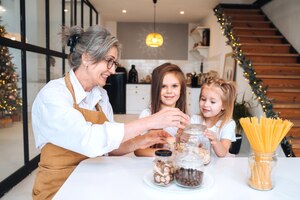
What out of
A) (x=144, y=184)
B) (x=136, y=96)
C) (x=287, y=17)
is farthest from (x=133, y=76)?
(x=144, y=184)

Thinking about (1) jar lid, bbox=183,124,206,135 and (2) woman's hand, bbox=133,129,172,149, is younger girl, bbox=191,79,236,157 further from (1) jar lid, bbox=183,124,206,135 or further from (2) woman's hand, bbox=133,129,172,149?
(1) jar lid, bbox=183,124,206,135

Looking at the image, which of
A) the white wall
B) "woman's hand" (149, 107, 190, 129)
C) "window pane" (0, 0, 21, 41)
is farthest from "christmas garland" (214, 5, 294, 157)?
"window pane" (0, 0, 21, 41)

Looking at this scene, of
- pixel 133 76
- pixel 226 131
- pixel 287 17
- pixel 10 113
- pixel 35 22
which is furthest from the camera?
pixel 133 76

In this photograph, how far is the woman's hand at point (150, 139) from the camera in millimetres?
1499

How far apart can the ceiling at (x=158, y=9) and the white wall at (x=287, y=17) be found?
72 centimetres

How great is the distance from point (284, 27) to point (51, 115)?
4.96m

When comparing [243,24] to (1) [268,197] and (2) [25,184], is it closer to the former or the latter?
(2) [25,184]

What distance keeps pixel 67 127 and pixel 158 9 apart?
19.8ft

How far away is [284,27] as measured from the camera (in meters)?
5.05

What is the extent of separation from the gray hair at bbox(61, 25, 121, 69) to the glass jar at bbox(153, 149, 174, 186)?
0.64 m

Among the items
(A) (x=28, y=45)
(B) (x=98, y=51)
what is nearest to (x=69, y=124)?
(B) (x=98, y=51)

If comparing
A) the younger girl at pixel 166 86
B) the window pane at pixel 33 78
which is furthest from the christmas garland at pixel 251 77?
the window pane at pixel 33 78

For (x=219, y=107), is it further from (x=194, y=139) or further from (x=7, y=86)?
(x=7, y=86)

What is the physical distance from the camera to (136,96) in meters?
8.11
